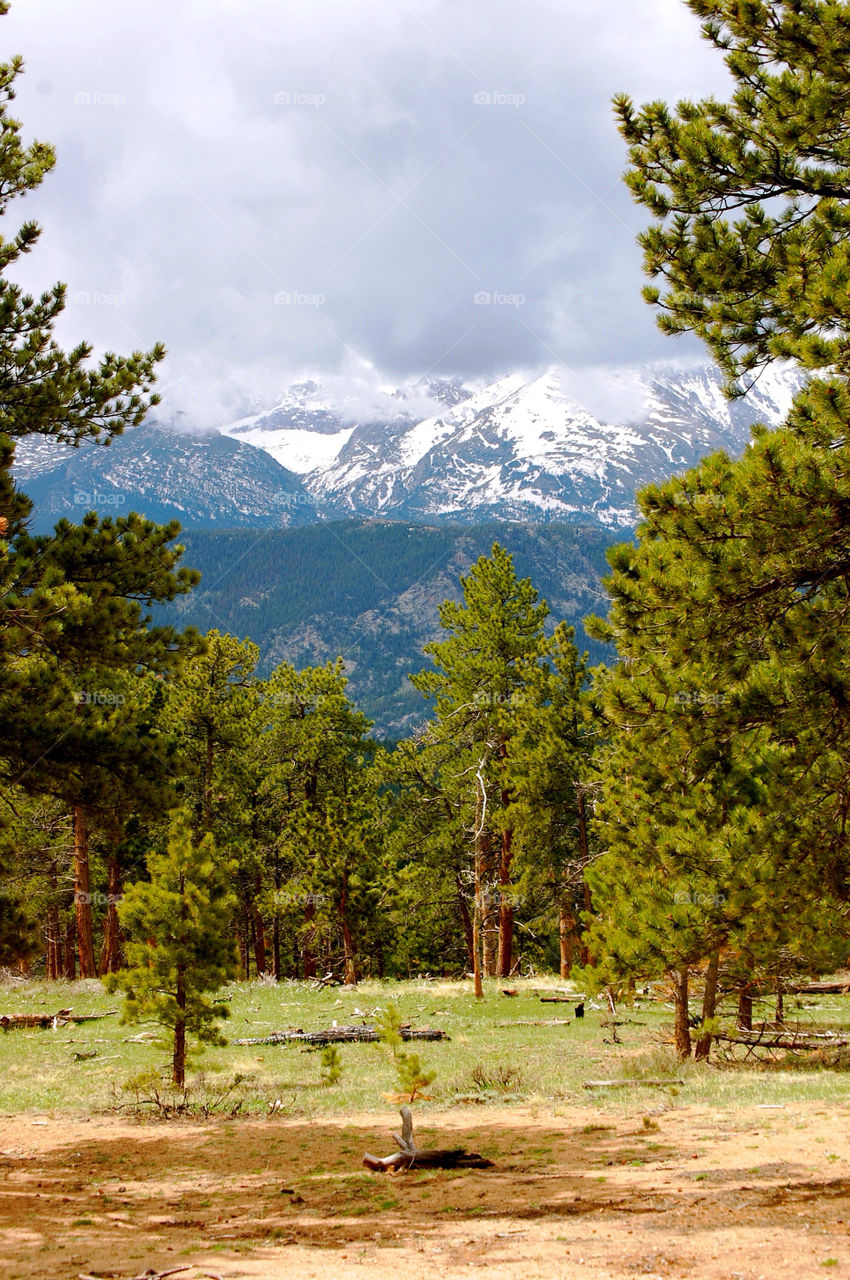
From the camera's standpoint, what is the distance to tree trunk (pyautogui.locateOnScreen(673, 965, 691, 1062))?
13.4 m

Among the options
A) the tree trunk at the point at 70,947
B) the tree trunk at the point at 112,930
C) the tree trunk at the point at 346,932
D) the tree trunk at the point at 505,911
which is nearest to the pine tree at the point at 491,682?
the tree trunk at the point at 505,911

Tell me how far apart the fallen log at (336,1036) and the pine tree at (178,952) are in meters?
5.80

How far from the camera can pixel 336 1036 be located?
59.4 ft

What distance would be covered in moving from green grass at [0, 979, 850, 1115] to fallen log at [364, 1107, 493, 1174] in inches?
118

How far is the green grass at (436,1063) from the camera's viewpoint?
11727 millimetres

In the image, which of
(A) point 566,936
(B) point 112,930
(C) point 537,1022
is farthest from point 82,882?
(A) point 566,936

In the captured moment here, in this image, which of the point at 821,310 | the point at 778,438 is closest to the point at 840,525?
the point at 778,438

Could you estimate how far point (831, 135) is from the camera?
7344 millimetres

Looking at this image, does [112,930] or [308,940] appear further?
[308,940]

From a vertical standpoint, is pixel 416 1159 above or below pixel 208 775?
below

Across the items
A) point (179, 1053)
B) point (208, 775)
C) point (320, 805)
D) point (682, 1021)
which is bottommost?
point (682, 1021)

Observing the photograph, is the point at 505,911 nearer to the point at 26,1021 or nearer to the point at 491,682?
the point at 491,682

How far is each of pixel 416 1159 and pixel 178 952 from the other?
4.85 metres

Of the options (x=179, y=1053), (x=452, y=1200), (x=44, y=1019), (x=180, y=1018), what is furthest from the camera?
(x=44, y=1019)
